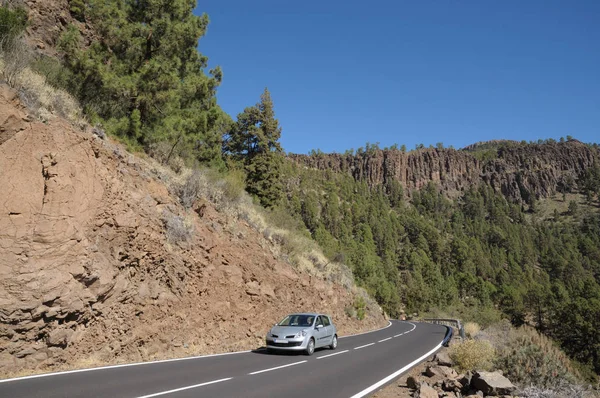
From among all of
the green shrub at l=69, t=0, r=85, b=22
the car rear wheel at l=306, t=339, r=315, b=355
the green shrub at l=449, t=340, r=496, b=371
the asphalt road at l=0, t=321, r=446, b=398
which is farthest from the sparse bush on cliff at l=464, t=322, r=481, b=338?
the green shrub at l=69, t=0, r=85, b=22

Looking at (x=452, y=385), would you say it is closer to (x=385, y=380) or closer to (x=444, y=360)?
(x=385, y=380)

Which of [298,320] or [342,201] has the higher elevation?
[342,201]

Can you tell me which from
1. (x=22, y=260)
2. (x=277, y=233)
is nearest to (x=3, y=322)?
(x=22, y=260)

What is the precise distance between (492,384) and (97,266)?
9.47m

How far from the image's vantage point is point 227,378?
859 centimetres

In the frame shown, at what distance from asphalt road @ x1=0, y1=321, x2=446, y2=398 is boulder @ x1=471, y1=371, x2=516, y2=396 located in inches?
78.5

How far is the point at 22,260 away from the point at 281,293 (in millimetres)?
10728

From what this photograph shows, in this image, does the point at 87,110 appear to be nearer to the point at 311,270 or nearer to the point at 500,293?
the point at 311,270

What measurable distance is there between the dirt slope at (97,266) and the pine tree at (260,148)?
15.7 meters

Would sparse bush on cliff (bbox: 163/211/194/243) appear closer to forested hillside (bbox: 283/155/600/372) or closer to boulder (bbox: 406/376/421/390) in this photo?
boulder (bbox: 406/376/421/390)

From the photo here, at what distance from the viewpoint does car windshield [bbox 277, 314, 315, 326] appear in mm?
13677

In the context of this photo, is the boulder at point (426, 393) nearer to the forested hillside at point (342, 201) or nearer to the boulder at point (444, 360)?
the boulder at point (444, 360)

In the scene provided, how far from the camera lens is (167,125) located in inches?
653

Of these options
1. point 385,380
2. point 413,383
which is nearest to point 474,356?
point 413,383
